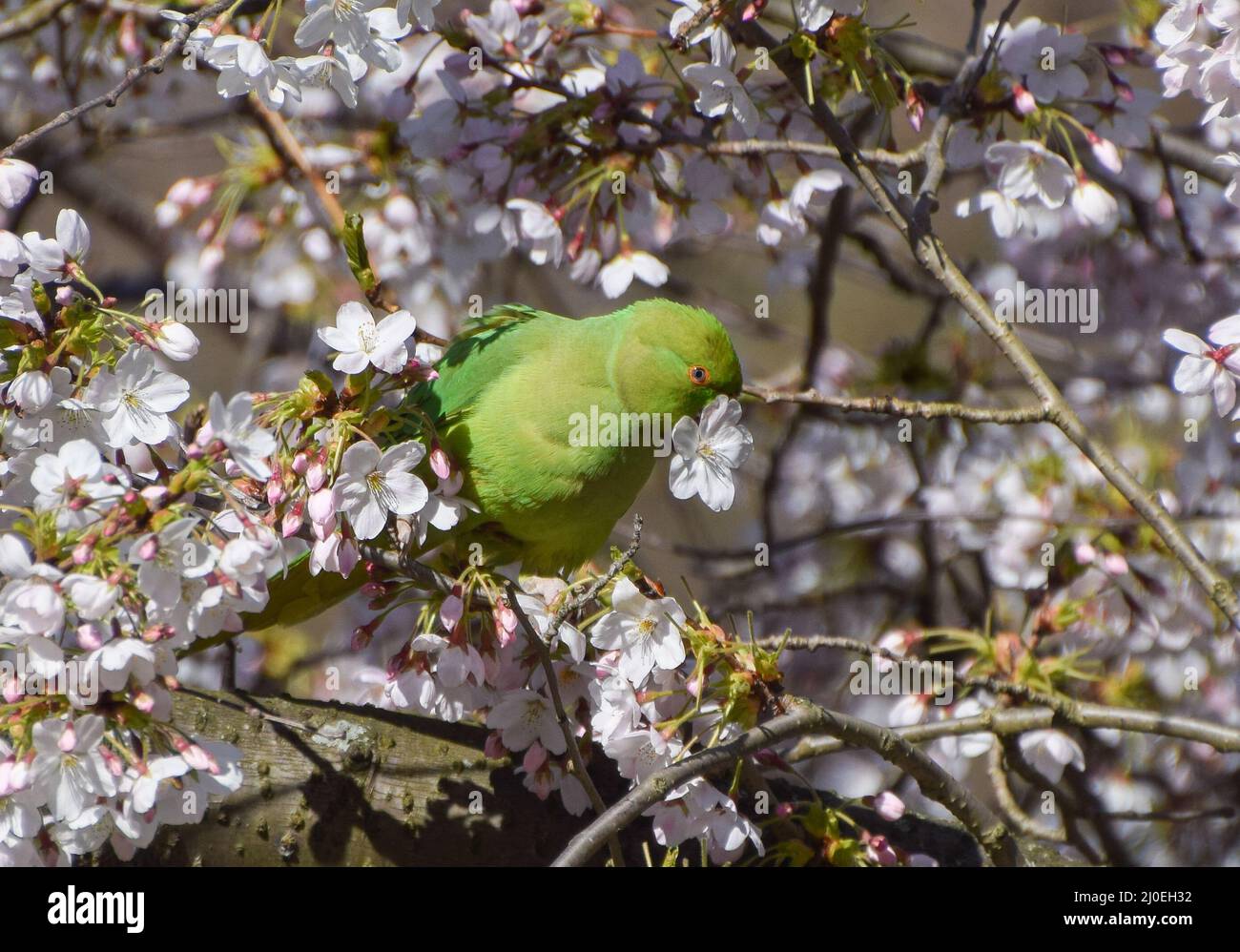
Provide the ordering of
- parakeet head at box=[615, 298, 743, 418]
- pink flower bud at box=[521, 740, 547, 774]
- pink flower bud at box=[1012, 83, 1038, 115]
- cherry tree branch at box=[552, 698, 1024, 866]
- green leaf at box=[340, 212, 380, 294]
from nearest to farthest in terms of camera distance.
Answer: cherry tree branch at box=[552, 698, 1024, 866], green leaf at box=[340, 212, 380, 294], pink flower bud at box=[521, 740, 547, 774], pink flower bud at box=[1012, 83, 1038, 115], parakeet head at box=[615, 298, 743, 418]

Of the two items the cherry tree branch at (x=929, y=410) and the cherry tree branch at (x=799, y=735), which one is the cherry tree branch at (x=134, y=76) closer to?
the cherry tree branch at (x=929, y=410)

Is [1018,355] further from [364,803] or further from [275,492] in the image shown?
[364,803]

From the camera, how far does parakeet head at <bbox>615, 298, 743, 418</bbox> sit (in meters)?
2.71

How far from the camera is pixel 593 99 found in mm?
2764

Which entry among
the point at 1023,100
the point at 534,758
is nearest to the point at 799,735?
the point at 534,758

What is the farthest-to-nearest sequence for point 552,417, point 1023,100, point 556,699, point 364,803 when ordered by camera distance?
point 552,417, point 1023,100, point 364,803, point 556,699

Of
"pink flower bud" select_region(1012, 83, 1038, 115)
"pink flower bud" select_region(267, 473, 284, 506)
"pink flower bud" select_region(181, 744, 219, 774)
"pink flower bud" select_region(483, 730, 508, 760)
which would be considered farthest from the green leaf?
"pink flower bud" select_region(1012, 83, 1038, 115)

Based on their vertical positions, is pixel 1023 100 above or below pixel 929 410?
above

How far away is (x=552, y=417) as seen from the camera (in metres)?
2.73

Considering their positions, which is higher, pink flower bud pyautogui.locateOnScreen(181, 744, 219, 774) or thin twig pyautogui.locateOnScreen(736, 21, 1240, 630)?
thin twig pyautogui.locateOnScreen(736, 21, 1240, 630)

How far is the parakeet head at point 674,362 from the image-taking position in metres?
2.71

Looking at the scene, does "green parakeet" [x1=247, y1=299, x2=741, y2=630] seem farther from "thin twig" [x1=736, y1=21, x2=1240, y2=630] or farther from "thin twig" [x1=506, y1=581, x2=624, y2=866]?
"thin twig" [x1=506, y1=581, x2=624, y2=866]

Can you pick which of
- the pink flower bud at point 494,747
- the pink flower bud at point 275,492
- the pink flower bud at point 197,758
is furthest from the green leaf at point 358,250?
the pink flower bud at point 494,747

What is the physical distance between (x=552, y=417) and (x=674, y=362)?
0.98ft
